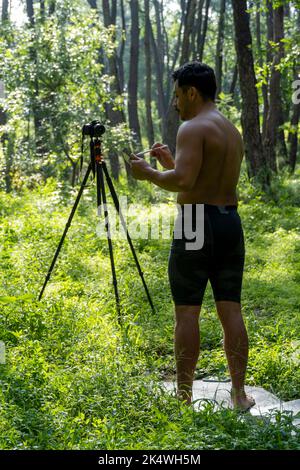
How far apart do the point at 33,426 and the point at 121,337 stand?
63.6 inches

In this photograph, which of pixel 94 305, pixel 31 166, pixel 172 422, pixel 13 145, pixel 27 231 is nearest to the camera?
pixel 172 422

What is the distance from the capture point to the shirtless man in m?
3.79

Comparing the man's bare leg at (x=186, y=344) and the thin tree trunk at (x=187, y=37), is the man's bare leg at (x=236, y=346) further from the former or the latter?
the thin tree trunk at (x=187, y=37)

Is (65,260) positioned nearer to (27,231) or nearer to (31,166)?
(27,231)

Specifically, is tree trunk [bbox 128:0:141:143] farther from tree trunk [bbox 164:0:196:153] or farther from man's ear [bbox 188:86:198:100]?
man's ear [bbox 188:86:198:100]

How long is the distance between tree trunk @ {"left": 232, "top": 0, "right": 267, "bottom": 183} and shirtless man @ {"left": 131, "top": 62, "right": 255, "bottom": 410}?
7822mm

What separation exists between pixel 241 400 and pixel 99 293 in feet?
8.57

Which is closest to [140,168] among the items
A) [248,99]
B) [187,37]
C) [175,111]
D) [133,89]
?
[248,99]

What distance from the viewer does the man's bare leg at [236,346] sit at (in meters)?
3.93

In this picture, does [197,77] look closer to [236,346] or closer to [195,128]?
[195,128]

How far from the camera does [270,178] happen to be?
11.6 m

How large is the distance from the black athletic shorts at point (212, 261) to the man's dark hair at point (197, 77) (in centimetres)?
69

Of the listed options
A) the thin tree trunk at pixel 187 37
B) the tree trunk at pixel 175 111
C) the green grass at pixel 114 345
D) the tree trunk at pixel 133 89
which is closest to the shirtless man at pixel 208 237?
the green grass at pixel 114 345
